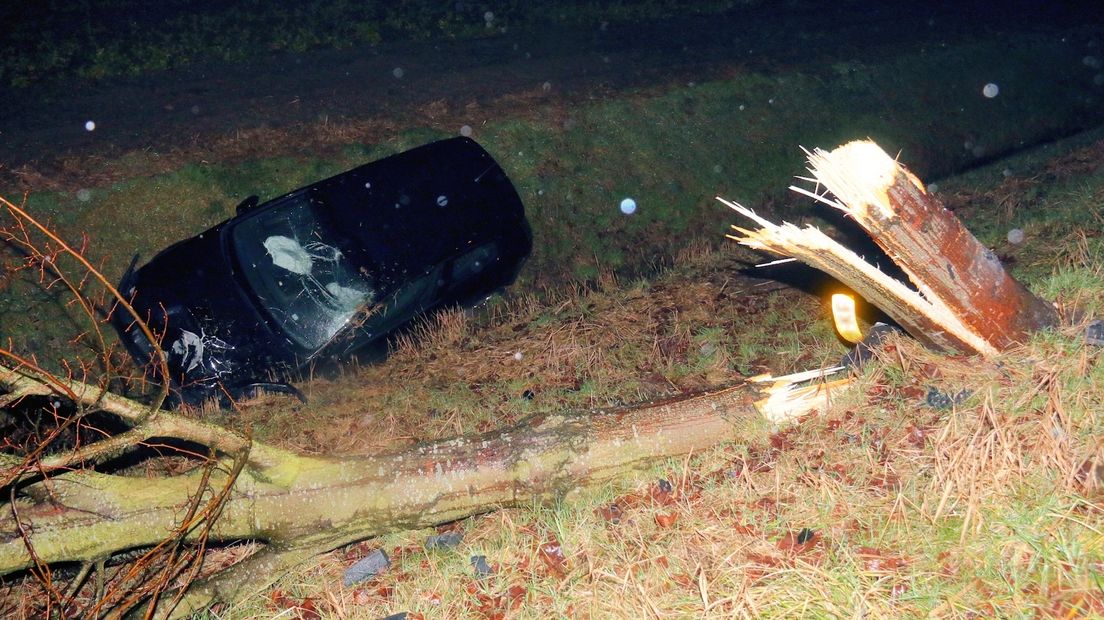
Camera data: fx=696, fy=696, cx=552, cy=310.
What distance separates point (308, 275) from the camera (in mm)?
6598

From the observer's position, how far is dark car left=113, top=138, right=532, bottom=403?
21.1 ft

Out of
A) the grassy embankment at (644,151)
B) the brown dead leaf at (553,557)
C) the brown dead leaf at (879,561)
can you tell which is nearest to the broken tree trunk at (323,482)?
the brown dead leaf at (553,557)

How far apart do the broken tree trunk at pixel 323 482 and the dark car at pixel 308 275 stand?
75.3 inches

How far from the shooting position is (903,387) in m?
4.65

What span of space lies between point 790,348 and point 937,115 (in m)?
8.53

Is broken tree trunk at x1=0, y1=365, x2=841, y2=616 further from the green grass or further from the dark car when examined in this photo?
the green grass

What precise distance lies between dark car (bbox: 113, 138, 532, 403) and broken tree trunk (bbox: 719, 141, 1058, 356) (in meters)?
3.73

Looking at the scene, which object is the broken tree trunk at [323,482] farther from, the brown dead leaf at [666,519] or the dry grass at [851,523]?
the brown dead leaf at [666,519]

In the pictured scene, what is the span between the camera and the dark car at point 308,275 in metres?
6.44

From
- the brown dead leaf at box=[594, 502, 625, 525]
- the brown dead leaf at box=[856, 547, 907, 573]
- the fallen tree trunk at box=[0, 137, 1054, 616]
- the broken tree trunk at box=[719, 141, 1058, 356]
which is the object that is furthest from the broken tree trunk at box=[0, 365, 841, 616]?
the brown dead leaf at box=[856, 547, 907, 573]

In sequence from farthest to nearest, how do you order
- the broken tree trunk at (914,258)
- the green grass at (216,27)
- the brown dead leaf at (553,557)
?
1. the green grass at (216,27)
2. the brown dead leaf at (553,557)
3. the broken tree trunk at (914,258)

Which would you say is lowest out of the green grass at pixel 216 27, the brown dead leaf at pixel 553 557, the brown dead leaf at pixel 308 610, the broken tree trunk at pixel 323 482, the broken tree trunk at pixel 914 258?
the brown dead leaf at pixel 308 610

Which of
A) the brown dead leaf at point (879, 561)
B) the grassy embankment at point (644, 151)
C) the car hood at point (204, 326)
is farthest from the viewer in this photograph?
the grassy embankment at point (644, 151)

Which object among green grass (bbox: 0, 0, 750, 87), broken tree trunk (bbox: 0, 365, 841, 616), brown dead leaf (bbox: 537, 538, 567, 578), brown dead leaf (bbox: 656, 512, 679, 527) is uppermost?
green grass (bbox: 0, 0, 750, 87)
